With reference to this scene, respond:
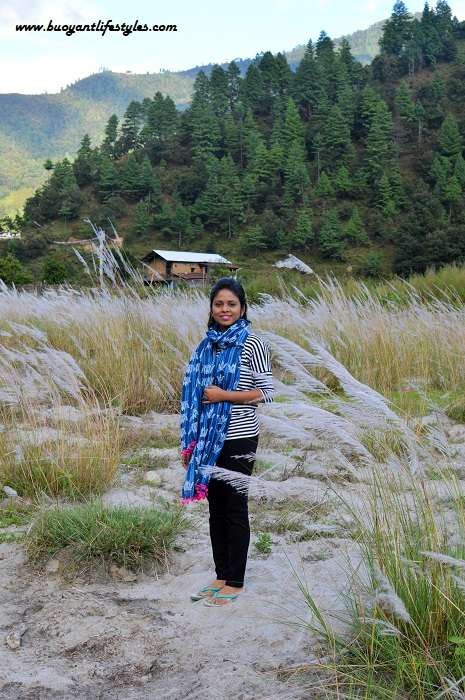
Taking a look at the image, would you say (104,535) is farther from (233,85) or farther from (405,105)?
(233,85)

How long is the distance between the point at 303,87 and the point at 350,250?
3511 centimetres

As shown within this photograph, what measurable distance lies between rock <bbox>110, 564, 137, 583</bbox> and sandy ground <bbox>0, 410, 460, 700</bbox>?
2cm

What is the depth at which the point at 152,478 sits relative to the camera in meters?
4.11

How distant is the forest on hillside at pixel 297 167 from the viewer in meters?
55.7

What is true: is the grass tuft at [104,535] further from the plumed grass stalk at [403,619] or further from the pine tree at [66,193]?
the pine tree at [66,193]

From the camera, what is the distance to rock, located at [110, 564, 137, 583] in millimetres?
2865

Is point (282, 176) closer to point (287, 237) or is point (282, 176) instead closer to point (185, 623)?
point (287, 237)

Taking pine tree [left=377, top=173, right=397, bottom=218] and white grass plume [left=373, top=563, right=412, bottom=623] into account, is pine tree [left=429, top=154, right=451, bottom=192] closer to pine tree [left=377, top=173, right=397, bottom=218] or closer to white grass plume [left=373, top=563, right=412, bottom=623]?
pine tree [left=377, top=173, right=397, bottom=218]

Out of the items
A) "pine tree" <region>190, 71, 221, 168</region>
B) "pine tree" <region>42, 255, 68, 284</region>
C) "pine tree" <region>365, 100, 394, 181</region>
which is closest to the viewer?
"pine tree" <region>42, 255, 68, 284</region>

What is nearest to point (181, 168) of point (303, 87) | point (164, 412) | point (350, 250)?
point (303, 87)

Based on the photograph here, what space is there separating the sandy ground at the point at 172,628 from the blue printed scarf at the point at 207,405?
33cm

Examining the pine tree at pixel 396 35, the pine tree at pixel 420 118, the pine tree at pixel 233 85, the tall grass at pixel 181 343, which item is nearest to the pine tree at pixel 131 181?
the pine tree at pixel 233 85

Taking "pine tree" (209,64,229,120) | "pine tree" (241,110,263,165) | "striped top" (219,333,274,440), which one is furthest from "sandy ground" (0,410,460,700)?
"pine tree" (209,64,229,120)

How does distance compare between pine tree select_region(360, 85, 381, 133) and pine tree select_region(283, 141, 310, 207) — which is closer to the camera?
pine tree select_region(283, 141, 310, 207)
